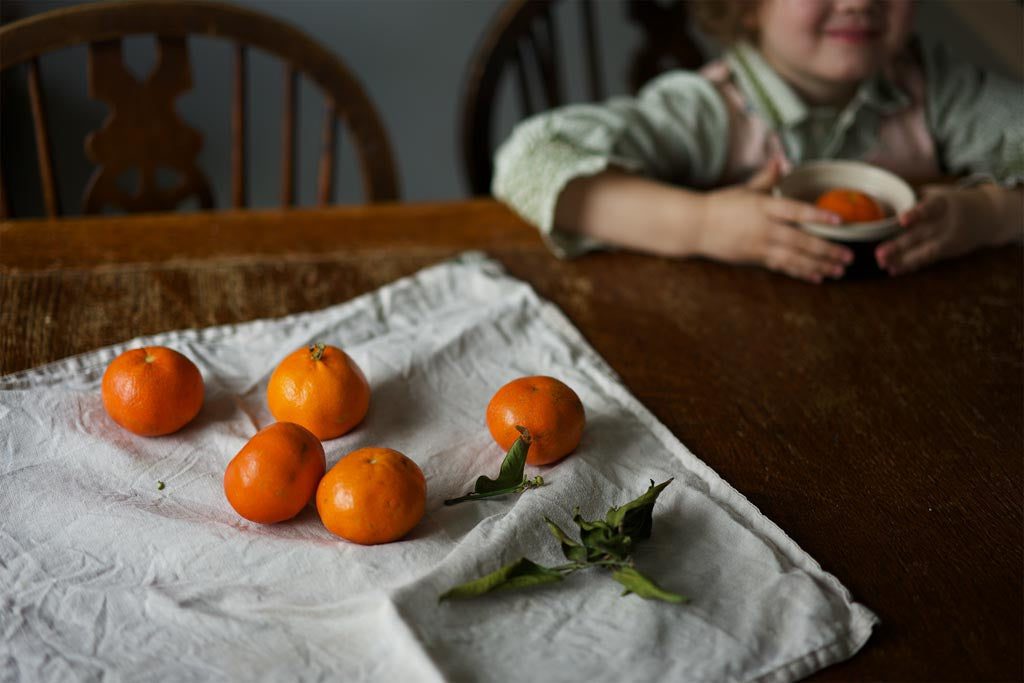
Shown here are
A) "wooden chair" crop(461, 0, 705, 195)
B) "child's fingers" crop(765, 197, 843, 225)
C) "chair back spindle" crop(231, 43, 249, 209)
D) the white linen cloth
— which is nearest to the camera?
the white linen cloth

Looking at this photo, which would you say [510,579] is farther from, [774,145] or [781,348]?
[774,145]

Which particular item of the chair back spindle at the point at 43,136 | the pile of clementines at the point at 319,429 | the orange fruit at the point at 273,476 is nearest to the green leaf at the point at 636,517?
the pile of clementines at the point at 319,429

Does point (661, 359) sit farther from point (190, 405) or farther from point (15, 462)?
point (15, 462)

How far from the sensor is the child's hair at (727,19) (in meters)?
1.42

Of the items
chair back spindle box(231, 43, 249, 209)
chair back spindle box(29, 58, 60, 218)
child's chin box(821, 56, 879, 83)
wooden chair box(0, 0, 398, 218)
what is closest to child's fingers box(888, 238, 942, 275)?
child's chin box(821, 56, 879, 83)

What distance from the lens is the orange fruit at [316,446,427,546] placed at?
64 centimetres

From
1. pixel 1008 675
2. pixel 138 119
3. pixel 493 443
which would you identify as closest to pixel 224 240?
pixel 138 119

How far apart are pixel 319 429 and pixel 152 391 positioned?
5.3 inches

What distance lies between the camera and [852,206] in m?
1.04

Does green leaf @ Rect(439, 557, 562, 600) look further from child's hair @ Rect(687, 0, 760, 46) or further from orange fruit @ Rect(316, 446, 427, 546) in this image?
child's hair @ Rect(687, 0, 760, 46)

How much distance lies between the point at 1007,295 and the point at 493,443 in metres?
0.65

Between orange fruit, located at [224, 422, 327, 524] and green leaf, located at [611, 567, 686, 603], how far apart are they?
0.23 metres

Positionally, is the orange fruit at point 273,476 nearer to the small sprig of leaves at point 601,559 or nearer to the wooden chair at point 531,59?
the small sprig of leaves at point 601,559

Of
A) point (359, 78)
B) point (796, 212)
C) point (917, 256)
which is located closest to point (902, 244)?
point (917, 256)
